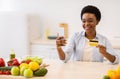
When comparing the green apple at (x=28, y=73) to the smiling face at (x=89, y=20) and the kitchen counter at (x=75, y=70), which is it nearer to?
the kitchen counter at (x=75, y=70)

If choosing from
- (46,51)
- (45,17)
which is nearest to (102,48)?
(46,51)

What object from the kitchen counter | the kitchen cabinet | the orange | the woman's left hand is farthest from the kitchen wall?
the orange

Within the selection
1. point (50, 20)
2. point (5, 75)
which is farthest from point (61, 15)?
point (5, 75)

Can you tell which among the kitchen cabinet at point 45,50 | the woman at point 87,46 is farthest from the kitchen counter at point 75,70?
the kitchen cabinet at point 45,50

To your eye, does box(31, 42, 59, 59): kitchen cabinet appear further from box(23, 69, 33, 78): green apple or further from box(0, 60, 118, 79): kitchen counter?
box(23, 69, 33, 78): green apple

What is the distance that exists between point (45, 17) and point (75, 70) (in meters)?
2.21

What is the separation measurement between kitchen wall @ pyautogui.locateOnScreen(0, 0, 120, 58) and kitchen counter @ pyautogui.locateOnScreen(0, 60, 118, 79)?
5.02 ft

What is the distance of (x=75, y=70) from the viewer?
2.09 m

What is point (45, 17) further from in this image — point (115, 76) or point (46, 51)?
point (115, 76)

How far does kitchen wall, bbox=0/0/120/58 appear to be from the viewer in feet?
12.5

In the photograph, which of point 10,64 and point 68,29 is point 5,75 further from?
point 68,29

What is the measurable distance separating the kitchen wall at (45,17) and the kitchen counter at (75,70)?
153cm

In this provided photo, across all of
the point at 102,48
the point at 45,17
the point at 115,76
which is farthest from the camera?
the point at 45,17

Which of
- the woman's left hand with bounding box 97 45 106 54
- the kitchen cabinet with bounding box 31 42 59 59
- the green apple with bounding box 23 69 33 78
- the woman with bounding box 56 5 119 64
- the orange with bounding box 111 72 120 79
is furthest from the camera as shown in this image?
the kitchen cabinet with bounding box 31 42 59 59
